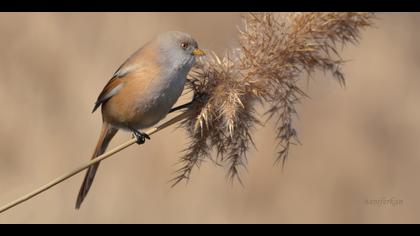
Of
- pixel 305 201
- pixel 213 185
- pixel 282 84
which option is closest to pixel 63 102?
pixel 213 185

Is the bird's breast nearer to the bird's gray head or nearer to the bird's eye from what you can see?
the bird's gray head

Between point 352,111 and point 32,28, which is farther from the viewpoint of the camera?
point 352,111

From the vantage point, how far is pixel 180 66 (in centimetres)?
370

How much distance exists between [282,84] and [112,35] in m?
3.02

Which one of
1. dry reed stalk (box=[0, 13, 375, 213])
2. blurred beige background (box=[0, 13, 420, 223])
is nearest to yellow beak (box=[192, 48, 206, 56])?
dry reed stalk (box=[0, 13, 375, 213])

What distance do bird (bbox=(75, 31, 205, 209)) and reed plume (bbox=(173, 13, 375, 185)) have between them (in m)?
0.35

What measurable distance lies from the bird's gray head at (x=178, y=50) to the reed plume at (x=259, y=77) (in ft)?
1.13

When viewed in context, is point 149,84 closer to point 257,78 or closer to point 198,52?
point 198,52

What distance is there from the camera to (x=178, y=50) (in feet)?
12.5

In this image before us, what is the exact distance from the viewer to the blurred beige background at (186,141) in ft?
17.9

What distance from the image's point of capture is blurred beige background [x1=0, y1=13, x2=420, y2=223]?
547 cm

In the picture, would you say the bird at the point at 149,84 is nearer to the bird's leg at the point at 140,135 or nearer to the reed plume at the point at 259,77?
the bird's leg at the point at 140,135

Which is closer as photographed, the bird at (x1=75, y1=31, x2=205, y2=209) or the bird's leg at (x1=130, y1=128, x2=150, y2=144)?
the bird at (x1=75, y1=31, x2=205, y2=209)

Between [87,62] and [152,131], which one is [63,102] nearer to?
[87,62]
